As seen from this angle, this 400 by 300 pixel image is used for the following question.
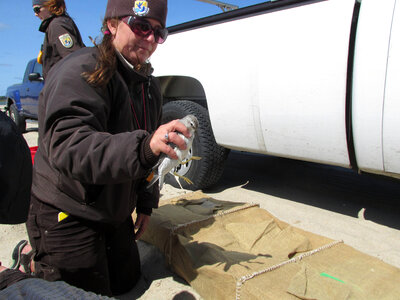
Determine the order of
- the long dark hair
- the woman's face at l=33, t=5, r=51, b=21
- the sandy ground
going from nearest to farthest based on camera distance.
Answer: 1. the long dark hair
2. the sandy ground
3. the woman's face at l=33, t=5, r=51, b=21

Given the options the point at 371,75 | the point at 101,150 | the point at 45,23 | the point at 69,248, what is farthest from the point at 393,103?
the point at 45,23

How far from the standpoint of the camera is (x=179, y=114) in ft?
11.3

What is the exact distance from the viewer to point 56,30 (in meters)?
3.28

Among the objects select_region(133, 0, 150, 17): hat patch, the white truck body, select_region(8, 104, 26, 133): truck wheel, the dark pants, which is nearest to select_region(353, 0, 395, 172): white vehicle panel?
the white truck body

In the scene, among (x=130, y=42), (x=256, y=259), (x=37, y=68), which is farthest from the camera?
(x=37, y=68)

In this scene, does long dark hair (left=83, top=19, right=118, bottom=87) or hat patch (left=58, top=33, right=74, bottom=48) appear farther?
hat patch (left=58, top=33, right=74, bottom=48)

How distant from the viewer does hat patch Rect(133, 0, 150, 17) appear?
144 cm

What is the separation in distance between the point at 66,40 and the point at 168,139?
103 inches

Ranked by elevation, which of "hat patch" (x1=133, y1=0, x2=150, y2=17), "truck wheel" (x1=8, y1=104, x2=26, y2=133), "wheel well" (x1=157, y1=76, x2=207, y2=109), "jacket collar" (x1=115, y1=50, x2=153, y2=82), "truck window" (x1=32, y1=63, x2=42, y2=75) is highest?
"hat patch" (x1=133, y1=0, x2=150, y2=17)

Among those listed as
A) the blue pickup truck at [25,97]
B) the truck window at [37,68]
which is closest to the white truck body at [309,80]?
the blue pickup truck at [25,97]

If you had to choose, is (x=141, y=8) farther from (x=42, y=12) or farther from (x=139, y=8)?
(x=42, y=12)

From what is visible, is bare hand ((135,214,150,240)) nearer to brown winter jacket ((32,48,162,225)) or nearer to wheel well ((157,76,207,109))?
brown winter jacket ((32,48,162,225))

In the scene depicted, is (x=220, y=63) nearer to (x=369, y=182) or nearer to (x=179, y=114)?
(x=179, y=114)

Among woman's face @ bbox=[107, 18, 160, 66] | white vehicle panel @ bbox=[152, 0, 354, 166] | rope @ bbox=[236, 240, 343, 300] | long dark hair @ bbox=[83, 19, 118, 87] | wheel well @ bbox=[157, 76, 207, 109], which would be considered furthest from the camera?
wheel well @ bbox=[157, 76, 207, 109]
